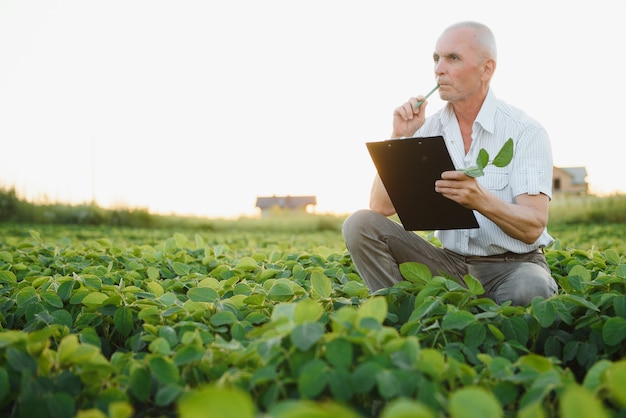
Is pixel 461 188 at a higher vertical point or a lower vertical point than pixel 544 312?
higher

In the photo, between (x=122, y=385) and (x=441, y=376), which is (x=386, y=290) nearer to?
(x=441, y=376)

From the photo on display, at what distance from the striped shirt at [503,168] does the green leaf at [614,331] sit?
0.73 metres

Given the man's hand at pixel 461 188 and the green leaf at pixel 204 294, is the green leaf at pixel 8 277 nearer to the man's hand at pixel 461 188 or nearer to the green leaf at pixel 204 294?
the green leaf at pixel 204 294

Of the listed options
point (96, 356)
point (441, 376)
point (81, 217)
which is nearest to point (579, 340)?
point (441, 376)

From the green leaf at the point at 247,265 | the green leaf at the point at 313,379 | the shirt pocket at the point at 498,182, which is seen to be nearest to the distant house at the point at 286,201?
the green leaf at the point at 247,265

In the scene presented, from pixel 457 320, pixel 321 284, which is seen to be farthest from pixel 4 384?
pixel 457 320

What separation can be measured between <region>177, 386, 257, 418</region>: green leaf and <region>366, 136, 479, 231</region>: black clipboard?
1.51 m

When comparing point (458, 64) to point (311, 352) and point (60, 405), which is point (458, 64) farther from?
point (60, 405)

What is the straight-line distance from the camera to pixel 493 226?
2.67 metres

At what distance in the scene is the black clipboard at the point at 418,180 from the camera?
2273 millimetres

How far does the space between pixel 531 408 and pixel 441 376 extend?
0.38 meters

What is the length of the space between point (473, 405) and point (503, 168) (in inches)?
71.1

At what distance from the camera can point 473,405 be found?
1049 millimetres

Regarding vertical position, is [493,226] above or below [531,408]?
above
